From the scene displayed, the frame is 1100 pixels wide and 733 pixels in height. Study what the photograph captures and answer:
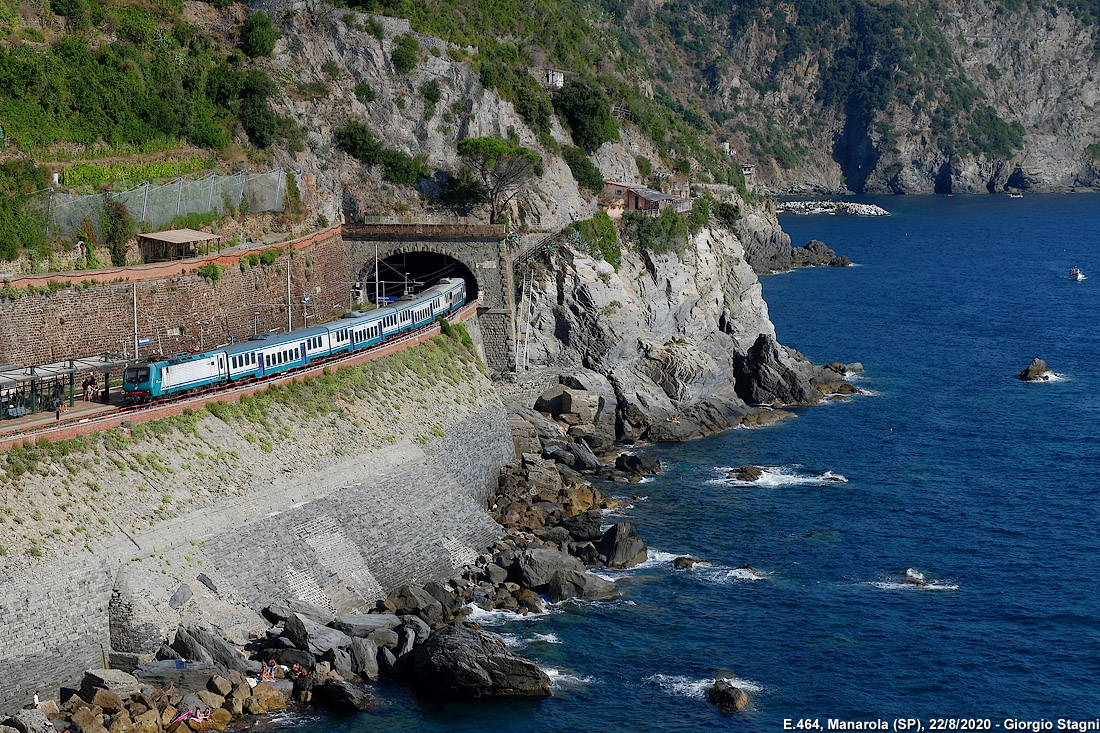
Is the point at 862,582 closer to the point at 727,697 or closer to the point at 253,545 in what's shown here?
the point at 727,697

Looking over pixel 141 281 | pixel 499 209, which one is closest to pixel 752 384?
pixel 499 209

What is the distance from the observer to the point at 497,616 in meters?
61.3

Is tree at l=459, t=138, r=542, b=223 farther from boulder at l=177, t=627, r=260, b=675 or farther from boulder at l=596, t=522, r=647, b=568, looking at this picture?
boulder at l=177, t=627, r=260, b=675

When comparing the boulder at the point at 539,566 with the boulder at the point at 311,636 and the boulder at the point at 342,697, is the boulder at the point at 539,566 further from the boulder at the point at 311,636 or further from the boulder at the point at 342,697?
the boulder at the point at 342,697

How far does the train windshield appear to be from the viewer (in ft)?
204

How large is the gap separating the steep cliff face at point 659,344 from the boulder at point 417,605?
1323 inches

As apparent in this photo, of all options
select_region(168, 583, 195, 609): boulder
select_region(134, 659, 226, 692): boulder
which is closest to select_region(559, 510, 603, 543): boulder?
select_region(168, 583, 195, 609): boulder

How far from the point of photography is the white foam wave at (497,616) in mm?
60562

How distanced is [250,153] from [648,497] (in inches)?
1487

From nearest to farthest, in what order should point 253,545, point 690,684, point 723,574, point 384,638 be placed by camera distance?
point 690,684
point 384,638
point 253,545
point 723,574

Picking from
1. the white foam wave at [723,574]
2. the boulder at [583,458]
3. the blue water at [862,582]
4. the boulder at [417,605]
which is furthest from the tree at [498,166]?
the boulder at [417,605]

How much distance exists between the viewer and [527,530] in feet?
237

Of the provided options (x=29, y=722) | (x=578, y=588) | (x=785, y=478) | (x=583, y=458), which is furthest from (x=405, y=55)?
(x=29, y=722)

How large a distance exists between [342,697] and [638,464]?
119 ft
